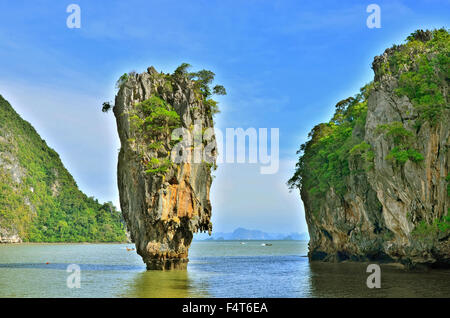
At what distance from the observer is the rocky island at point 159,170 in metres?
36.1

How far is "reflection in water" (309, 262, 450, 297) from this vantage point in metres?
23.2

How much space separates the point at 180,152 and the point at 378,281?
17755 mm

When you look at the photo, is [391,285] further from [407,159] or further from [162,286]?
[162,286]

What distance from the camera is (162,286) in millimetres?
26656

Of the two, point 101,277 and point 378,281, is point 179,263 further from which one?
point 378,281

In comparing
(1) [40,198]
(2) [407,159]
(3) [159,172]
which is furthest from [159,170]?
(1) [40,198]

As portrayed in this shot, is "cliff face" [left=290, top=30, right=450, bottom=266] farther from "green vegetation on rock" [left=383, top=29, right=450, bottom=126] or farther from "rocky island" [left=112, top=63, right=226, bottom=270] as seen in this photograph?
"rocky island" [left=112, top=63, right=226, bottom=270]

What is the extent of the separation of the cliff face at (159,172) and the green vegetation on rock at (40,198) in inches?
4563

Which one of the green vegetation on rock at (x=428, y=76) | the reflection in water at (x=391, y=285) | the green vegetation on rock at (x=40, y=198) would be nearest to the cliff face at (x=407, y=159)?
the green vegetation on rock at (x=428, y=76)

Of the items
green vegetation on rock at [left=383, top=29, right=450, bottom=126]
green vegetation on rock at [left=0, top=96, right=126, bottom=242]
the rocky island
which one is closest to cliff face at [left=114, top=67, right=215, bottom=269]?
the rocky island

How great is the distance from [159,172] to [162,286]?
11.2m
